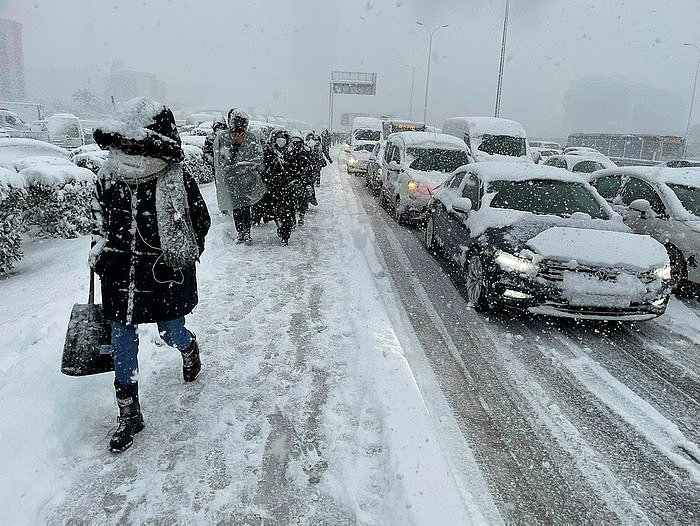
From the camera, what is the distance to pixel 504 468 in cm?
298

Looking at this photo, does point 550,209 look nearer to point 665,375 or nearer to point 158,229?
point 665,375

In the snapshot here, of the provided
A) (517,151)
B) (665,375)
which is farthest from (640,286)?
(517,151)

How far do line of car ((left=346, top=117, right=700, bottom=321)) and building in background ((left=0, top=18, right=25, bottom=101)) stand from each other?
4572 inches

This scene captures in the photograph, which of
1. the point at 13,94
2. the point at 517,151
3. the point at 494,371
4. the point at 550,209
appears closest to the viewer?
the point at 494,371

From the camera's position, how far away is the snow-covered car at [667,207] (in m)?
6.65

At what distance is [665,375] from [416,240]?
5728 millimetres

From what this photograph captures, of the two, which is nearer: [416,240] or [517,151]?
[416,240]

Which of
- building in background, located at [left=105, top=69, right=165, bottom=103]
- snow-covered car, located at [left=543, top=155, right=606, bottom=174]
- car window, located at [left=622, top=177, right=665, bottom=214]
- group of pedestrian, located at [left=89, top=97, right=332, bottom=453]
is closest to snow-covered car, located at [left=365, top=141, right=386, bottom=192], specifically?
snow-covered car, located at [left=543, top=155, right=606, bottom=174]

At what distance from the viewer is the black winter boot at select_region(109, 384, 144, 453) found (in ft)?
9.49

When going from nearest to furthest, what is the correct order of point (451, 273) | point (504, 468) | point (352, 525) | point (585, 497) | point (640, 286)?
point (352, 525) → point (585, 497) → point (504, 468) → point (640, 286) → point (451, 273)

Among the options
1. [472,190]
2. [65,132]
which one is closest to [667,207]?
[472,190]

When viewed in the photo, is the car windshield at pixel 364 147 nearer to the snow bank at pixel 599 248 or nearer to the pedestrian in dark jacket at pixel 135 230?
the snow bank at pixel 599 248

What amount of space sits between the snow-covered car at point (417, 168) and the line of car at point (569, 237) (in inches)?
77.2

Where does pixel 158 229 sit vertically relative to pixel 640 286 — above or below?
above
